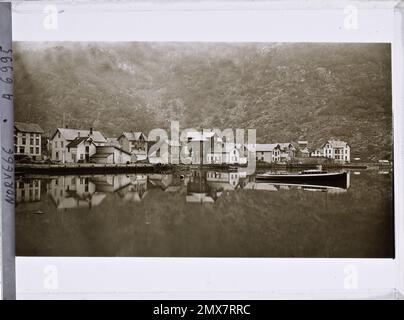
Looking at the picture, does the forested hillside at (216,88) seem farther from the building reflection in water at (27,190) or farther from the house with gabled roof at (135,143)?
the building reflection in water at (27,190)

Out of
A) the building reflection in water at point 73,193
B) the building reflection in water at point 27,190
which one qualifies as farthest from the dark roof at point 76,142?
the building reflection in water at point 27,190

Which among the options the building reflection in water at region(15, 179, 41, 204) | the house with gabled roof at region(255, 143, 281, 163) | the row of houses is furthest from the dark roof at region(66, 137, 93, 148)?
the house with gabled roof at region(255, 143, 281, 163)

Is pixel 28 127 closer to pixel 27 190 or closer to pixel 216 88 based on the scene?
pixel 27 190

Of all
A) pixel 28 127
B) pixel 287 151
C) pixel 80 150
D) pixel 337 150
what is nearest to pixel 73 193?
pixel 80 150

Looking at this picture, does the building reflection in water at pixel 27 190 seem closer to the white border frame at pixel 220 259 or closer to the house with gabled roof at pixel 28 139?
the house with gabled roof at pixel 28 139

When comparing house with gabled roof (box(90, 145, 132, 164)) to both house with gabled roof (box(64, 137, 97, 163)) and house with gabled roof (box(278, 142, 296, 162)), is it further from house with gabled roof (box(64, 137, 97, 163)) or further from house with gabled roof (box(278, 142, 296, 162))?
house with gabled roof (box(278, 142, 296, 162))

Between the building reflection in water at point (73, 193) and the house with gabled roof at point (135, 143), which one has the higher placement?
the house with gabled roof at point (135, 143)
